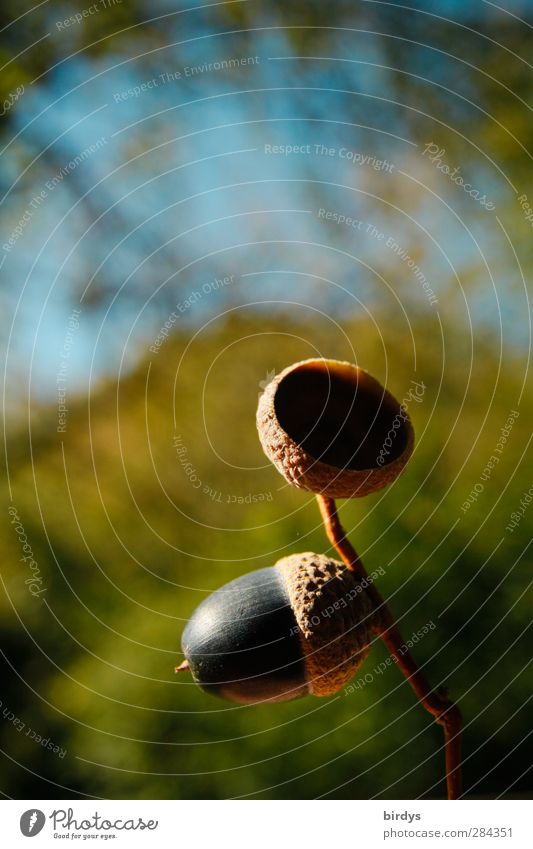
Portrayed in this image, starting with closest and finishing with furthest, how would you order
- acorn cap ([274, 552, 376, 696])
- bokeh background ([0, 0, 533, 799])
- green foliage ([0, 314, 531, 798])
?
acorn cap ([274, 552, 376, 696]) < green foliage ([0, 314, 531, 798]) < bokeh background ([0, 0, 533, 799])

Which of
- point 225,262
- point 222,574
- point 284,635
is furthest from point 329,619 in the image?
point 225,262

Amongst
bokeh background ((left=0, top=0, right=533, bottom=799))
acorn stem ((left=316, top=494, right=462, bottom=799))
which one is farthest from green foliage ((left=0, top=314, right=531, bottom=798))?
acorn stem ((left=316, top=494, right=462, bottom=799))

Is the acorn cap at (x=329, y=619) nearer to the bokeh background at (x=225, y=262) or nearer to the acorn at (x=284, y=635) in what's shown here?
the acorn at (x=284, y=635)

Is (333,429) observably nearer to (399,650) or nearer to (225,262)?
(399,650)

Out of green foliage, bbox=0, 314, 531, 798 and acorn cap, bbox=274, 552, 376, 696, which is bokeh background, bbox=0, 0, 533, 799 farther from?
acorn cap, bbox=274, 552, 376, 696

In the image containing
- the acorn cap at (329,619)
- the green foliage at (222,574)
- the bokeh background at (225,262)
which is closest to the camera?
the acorn cap at (329,619)

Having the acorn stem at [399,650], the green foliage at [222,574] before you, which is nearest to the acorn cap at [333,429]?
the acorn stem at [399,650]
